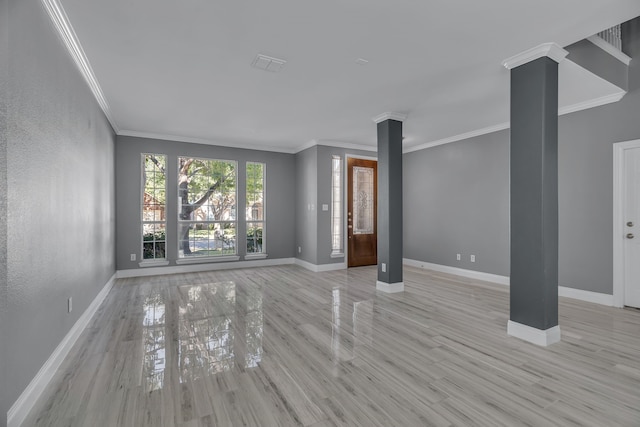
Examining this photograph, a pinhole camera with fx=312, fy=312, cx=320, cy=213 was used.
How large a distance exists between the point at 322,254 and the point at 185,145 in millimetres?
3472

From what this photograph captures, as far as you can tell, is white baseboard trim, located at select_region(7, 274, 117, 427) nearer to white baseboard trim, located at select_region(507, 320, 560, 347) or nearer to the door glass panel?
white baseboard trim, located at select_region(507, 320, 560, 347)

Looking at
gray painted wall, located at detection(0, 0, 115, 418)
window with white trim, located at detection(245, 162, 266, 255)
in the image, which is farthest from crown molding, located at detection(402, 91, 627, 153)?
gray painted wall, located at detection(0, 0, 115, 418)

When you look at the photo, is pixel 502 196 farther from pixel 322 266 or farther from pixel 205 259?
pixel 205 259

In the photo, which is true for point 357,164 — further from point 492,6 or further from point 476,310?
point 492,6

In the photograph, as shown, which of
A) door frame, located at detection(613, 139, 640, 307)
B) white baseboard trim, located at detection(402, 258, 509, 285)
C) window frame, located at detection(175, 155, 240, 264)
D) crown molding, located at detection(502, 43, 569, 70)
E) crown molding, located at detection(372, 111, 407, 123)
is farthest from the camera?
window frame, located at detection(175, 155, 240, 264)

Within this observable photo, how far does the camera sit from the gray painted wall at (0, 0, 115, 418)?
1.73 metres

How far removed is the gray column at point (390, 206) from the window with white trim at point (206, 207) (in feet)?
11.0

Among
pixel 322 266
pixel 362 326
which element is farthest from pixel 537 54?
pixel 322 266

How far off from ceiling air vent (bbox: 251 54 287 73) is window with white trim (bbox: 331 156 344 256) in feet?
11.7

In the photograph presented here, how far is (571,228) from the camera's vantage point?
14.1ft

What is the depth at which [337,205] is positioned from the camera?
671cm

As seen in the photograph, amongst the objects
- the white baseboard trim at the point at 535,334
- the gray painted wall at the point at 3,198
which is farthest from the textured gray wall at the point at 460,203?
the gray painted wall at the point at 3,198

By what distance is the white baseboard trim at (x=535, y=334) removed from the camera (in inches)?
107

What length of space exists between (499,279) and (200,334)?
466cm
